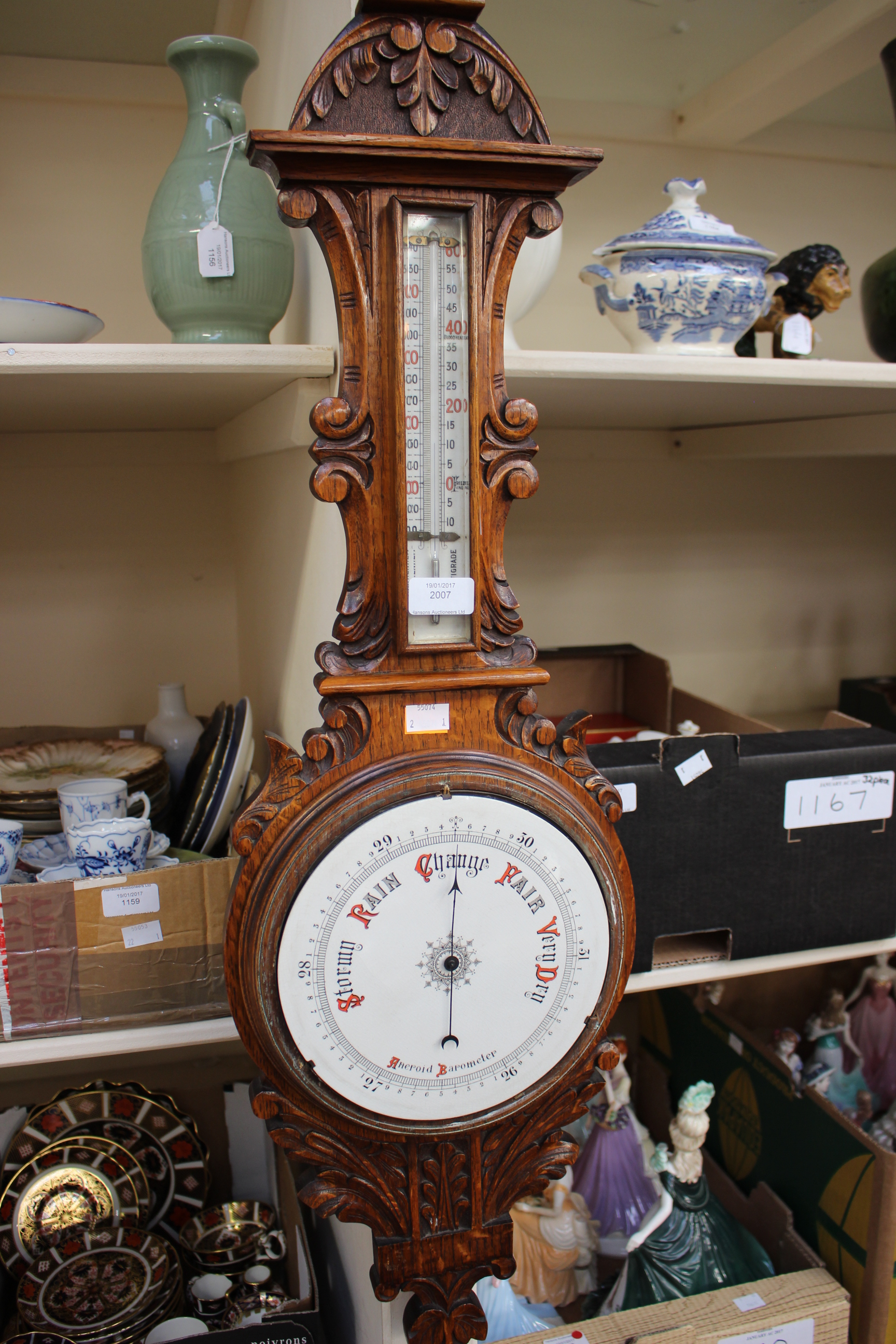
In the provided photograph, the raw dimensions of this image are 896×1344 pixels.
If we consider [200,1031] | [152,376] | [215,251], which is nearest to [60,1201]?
[200,1031]

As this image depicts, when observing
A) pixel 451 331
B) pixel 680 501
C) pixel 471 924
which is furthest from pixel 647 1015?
pixel 451 331

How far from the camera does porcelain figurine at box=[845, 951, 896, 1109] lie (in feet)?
4.96

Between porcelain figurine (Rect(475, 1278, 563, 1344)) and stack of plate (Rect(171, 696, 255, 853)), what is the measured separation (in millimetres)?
633

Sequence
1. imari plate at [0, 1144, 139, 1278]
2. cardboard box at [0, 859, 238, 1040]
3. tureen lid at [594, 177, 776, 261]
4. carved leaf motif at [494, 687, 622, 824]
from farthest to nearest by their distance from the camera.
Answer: imari plate at [0, 1144, 139, 1278] → tureen lid at [594, 177, 776, 261] → cardboard box at [0, 859, 238, 1040] → carved leaf motif at [494, 687, 622, 824]

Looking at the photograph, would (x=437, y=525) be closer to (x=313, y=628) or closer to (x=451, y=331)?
(x=451, y=331)

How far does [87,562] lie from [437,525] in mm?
963

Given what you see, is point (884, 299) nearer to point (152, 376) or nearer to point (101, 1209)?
point (152, 376)

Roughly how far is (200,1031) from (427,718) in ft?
1.50

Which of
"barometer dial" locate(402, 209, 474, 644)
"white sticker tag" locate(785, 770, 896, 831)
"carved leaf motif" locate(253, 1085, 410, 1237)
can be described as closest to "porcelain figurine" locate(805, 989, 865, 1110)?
"white sticker tag" locate(785, 770, 896, 831)

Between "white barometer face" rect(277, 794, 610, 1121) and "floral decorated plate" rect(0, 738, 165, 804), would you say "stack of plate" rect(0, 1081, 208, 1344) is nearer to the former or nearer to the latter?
"floral decorated plate" rect(0, 738, 165, 804)

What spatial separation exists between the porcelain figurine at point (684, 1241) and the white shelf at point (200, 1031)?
21cm

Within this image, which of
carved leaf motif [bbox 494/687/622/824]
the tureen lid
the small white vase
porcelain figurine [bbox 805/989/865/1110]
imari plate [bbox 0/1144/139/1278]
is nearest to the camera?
carved leaf motif [bbox 494/687/622/824]

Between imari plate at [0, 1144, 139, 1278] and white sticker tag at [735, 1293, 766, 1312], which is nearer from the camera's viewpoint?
white sticker tag at [735, 1293, 766, 1312]

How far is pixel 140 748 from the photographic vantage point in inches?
51.3
